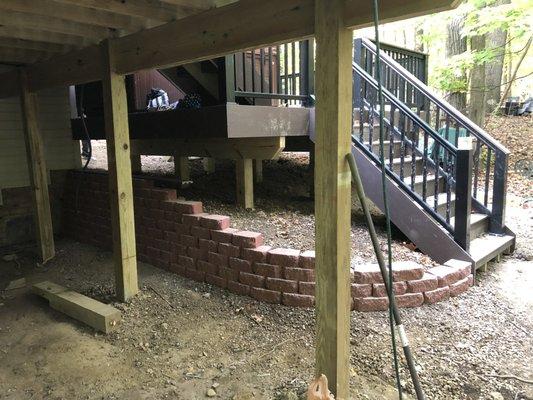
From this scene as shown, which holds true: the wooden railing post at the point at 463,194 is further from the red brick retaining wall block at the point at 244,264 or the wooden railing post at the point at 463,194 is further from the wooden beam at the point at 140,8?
the wooden beam at the point at 140,8

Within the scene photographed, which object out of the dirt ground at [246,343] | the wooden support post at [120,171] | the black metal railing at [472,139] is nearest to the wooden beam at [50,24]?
the wooden support post at [120,171]

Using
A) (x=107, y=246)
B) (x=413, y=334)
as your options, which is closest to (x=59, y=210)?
(x=107, y=246)

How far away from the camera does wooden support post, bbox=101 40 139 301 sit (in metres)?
3.68

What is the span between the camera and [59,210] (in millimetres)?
6867

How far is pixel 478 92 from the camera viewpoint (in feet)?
30.8

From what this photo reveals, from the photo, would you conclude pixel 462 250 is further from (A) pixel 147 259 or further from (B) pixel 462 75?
(B) pixel 462 75

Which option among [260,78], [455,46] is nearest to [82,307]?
[260,78]

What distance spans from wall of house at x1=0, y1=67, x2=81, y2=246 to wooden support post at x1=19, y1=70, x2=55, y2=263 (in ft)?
3.86

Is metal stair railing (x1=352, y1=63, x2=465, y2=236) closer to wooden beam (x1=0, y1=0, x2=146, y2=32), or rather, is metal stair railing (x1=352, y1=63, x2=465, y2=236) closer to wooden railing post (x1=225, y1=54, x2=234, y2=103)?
wooden railing post (x1=225, y1=54, x2=234, y2=103)

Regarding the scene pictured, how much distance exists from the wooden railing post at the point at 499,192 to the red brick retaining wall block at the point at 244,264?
128cm

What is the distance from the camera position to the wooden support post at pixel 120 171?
368 cm

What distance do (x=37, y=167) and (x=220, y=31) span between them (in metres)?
3.70

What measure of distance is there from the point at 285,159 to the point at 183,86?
3171 millimetres

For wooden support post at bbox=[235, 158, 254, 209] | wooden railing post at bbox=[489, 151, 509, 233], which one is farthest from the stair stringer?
wooden support post at bbox=[235, 158, 254, 209]
